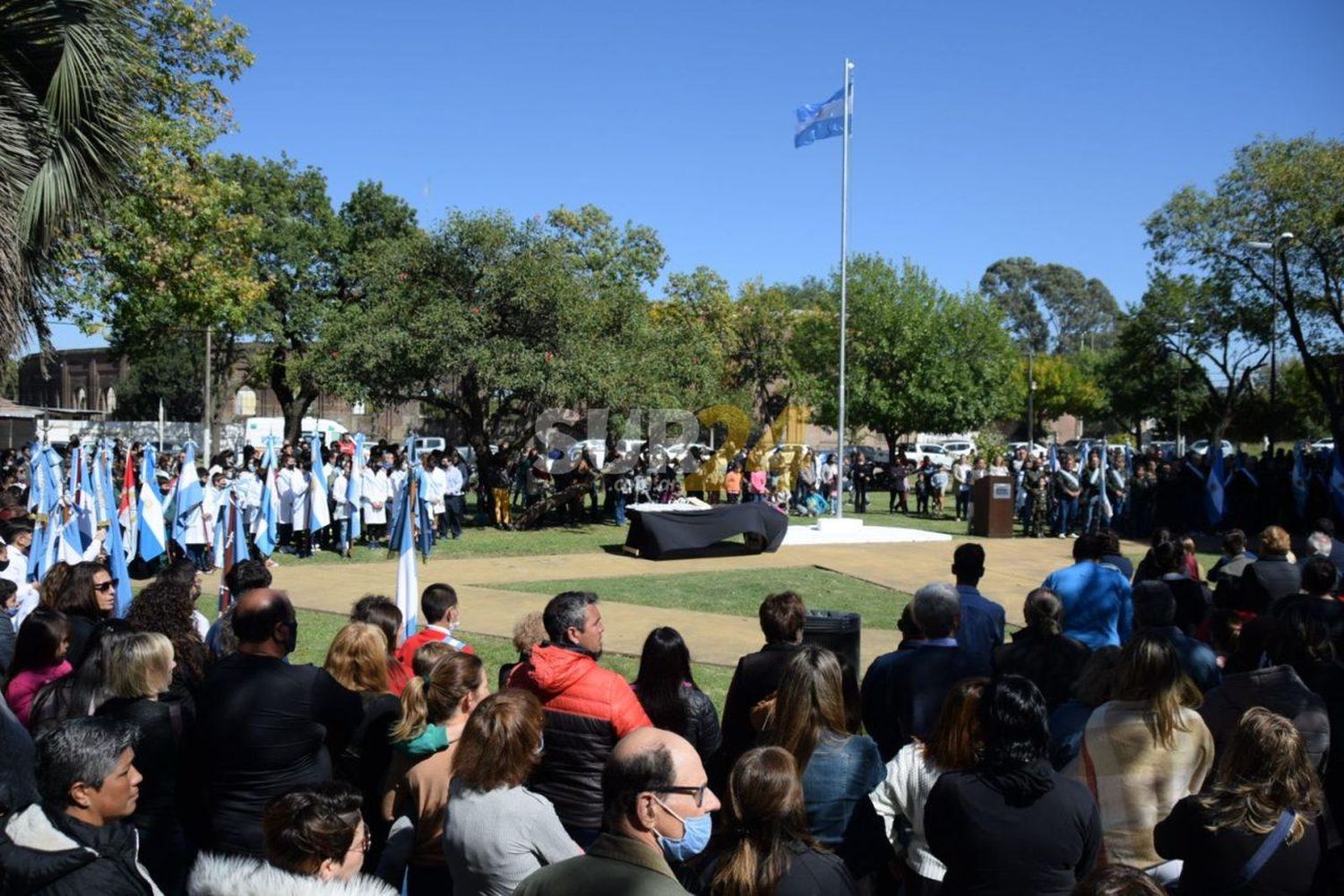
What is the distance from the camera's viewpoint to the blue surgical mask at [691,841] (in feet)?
10.5

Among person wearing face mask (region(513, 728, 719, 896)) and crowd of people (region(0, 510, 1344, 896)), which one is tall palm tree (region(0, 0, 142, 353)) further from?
person wearing face mask (region(513, 728, 719, 896))

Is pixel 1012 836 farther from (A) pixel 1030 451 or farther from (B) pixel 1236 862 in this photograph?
(A) pixel 1030 451

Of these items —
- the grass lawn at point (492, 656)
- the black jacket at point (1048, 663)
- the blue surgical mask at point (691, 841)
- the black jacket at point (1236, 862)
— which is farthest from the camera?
the grass lawn at point (492, 656)

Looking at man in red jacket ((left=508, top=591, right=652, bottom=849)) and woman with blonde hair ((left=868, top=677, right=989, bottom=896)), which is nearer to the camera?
woman with blonde hair ((left=868, top=677, right=989, bottom=896))

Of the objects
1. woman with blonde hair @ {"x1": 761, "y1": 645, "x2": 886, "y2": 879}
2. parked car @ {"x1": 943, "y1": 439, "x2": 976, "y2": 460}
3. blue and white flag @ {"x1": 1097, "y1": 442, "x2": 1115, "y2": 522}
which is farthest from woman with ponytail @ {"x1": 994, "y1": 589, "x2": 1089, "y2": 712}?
parked car @ {"x1": 943, "y1": 439, "x2": 976, "y2": 460}

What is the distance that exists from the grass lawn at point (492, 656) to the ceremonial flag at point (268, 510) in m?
2.53

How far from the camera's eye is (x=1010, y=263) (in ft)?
335

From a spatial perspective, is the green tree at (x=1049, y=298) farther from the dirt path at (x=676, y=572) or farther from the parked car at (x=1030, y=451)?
the dirt path at (x=676, y=572)

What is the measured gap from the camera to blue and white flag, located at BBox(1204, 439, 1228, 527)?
22.0m

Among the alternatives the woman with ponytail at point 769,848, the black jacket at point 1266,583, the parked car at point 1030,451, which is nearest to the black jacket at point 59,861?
the woman with ponytail at point 769,848

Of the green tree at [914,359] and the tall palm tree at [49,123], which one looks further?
the green tree at [914,359]

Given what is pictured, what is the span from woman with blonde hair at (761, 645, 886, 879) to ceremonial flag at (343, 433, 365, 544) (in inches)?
582

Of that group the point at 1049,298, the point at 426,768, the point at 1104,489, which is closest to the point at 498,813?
the point at 426,768

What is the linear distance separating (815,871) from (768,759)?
1.06 feet
